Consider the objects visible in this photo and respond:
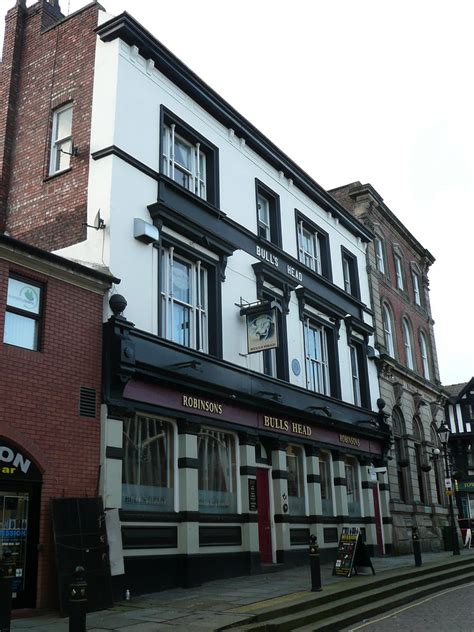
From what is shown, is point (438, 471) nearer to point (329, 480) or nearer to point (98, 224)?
point (329, 480)

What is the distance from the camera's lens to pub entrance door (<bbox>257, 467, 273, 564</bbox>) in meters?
17.1

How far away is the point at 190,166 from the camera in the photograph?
679 inches

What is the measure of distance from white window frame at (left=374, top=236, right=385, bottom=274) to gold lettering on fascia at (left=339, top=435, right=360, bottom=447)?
8651 millimetres

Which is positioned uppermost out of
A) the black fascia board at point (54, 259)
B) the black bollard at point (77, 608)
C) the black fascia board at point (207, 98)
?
the black fascia board at point (207, 98)

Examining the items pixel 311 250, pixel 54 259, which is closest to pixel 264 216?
pixel 311 250

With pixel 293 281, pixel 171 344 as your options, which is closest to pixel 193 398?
pixel 171 344

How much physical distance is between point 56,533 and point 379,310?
739 inches

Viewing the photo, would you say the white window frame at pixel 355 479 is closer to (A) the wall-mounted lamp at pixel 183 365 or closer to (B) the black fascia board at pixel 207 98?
(B) the black fascia board at pixel 207 98

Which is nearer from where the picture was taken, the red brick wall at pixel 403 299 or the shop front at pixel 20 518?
the shop front at pixel 20 518

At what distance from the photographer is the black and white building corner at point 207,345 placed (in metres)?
13.5

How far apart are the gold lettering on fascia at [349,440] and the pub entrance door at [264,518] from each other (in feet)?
14.8

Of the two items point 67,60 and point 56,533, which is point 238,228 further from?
point 56,533

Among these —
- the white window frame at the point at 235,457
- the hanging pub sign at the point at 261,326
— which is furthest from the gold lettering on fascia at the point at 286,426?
the hanging pub sign at the point at 261,326

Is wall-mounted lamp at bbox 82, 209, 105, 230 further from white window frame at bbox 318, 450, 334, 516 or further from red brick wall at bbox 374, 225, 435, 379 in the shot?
red brick wall at bbox 374, 225, 435, 379
